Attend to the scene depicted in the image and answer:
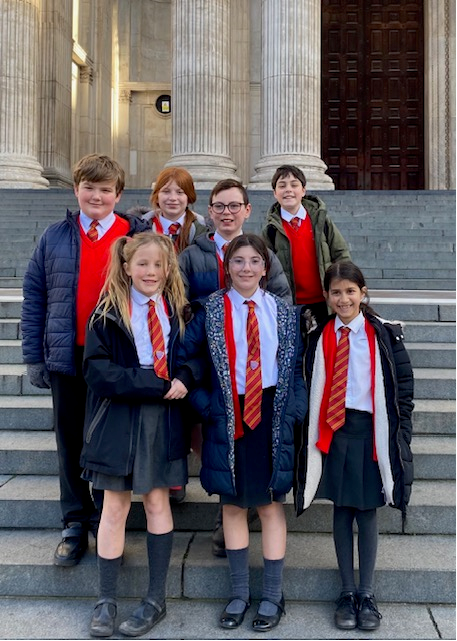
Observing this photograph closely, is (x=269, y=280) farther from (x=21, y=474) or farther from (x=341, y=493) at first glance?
(x=21, y=474)

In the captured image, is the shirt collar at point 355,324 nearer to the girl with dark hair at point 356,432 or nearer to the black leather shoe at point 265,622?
the girl with dark hair at point 356,432

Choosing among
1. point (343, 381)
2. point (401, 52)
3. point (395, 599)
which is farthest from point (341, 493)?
point (401, 52)

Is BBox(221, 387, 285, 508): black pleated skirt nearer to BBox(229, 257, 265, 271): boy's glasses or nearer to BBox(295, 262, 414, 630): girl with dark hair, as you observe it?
BBox(295, 262, 414, 630): girl with dark hair

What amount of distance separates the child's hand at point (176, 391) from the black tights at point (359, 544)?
0.98 m

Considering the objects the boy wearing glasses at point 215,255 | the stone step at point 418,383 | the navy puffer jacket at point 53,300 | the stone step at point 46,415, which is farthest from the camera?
the stone step at point 418,383

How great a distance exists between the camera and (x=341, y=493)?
3.33 metres

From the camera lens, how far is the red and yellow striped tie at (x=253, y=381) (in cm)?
326

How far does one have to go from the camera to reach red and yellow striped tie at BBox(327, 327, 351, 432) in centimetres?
335

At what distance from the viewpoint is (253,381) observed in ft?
10.8

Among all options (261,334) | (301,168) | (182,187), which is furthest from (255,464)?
(301,168)

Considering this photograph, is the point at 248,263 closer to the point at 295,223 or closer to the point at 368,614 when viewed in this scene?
the point at 295,223

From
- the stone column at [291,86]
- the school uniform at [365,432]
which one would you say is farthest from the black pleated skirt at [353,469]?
the stone column at [291,86]

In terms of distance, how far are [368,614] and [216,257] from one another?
1941 millimetres

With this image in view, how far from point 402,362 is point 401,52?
18779 mm
